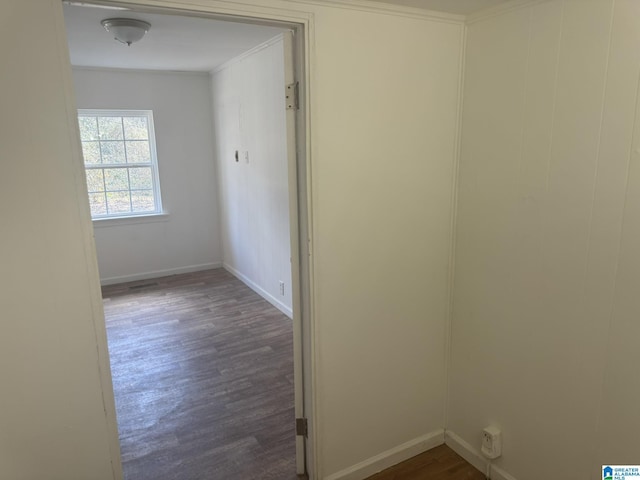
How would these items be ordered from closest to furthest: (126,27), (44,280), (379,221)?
(44,280)
(379,221)
(126,27)

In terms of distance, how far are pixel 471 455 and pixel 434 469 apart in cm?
21

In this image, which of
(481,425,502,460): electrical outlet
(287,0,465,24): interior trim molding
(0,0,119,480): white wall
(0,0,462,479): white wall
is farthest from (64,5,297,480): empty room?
(481,425,502,460): electrical outlet

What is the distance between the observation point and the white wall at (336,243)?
1.44 m

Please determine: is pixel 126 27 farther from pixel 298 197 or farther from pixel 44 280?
pixel 44 280

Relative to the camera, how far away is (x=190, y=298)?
490 cm

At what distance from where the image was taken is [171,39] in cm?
358

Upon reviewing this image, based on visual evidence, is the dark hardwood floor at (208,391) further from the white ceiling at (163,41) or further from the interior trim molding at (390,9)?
the white ceiling at (163,41)

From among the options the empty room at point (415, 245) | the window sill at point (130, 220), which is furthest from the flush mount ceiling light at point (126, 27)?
the window sill at point (130, 220)

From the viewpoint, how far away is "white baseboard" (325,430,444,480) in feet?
7.46

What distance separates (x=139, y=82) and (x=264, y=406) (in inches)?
162

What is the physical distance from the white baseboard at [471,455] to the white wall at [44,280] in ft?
5.78

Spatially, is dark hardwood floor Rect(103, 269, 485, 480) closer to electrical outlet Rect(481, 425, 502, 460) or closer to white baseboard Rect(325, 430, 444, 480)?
white baseboard Rect(325, 430, 444, 480)

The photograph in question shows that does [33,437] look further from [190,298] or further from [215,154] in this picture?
[215,154]

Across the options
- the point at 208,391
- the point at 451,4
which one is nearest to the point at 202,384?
the point at 208,391
